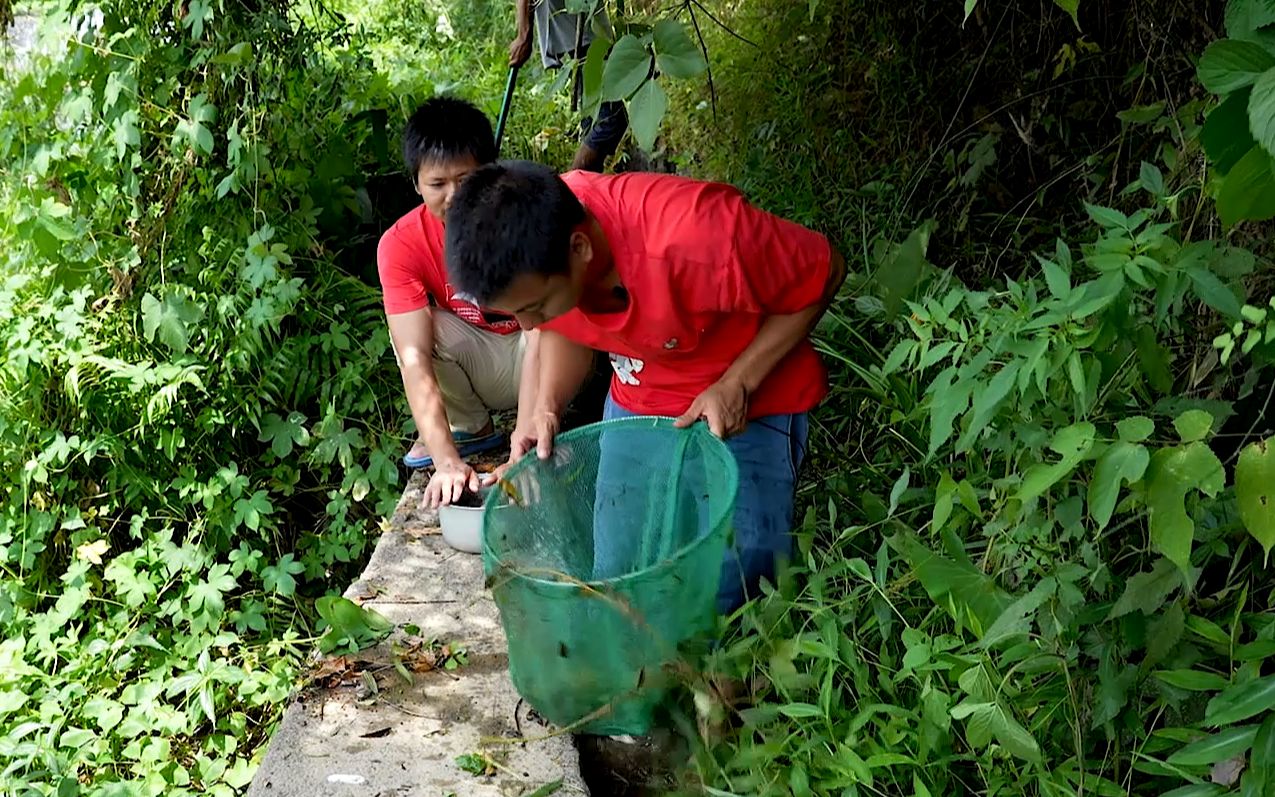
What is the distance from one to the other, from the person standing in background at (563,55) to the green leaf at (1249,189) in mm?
2537

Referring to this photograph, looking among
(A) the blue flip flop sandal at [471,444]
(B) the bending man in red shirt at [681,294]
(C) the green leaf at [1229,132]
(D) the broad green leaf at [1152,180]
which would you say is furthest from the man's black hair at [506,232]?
(A) the blue flip flop sandal at [471,444]

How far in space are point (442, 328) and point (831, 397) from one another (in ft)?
3.75

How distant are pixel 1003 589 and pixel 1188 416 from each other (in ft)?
1.68

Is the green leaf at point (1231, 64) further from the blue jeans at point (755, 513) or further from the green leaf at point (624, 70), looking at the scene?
the blue jeans at point (755, 513)

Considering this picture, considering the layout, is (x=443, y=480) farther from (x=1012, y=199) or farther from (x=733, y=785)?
(x=1012, y=199)

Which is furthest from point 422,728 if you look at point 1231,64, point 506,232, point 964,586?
point 1231,64

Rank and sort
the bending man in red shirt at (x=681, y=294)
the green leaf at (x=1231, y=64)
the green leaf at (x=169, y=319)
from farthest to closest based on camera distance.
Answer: the green leaf at (x=169, y=319) → the bending man in red shirt at (x=681, y=294) → the green leaf at (x=1231, y=64)

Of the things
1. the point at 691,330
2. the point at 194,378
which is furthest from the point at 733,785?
the point at 194,378

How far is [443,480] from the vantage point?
2580 mm

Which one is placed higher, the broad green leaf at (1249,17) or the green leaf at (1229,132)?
the broad green leaf at (1249,17)

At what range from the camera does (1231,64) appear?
4.21 feet

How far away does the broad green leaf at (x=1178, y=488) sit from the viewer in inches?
53.3

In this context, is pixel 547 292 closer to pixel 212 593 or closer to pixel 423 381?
pixel 423 381

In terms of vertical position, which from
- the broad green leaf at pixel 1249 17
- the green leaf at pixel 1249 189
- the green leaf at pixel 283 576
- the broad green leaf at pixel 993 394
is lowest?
the green leaf at pixel 283 576
